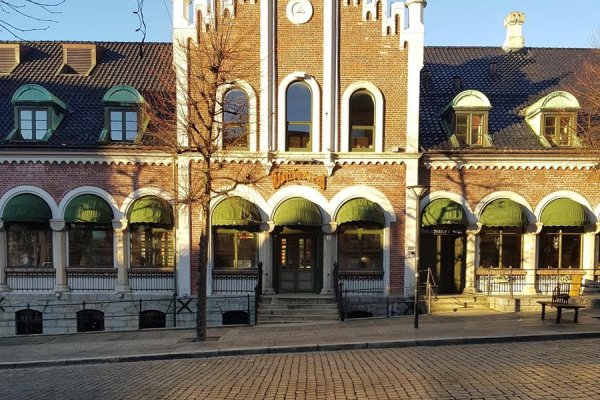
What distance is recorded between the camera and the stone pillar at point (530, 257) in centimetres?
1525

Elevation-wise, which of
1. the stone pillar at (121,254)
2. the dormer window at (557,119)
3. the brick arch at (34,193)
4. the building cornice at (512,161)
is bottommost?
the stone pillar at (121,254)

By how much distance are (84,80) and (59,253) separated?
7.77 meters

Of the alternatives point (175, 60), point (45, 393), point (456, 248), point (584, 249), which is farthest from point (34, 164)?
point (584, 249)

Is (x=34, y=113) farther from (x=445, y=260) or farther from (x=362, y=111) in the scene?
(x=445, y=260)

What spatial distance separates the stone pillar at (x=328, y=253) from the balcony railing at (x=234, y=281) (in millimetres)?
2497

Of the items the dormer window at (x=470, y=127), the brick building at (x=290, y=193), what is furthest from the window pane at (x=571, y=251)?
the dormer window at (x=470, y=127)

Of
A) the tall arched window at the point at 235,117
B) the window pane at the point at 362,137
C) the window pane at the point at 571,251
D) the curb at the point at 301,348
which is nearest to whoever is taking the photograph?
the curb at the point at 301,348

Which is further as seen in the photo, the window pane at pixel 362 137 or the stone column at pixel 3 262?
the window pane at pixel 362 137

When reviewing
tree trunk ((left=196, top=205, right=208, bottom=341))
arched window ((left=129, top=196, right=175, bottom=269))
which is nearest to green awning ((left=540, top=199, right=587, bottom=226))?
tree trunk ((left=196, top=205, right=208, bottom=341))

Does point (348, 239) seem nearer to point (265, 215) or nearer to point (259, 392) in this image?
point (265, 215)

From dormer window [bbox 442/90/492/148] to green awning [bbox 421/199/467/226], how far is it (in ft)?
8.06

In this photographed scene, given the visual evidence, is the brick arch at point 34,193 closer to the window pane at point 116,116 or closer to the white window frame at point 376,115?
the window pane at point 116,116

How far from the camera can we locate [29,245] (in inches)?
598

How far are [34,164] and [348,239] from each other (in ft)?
38.3
